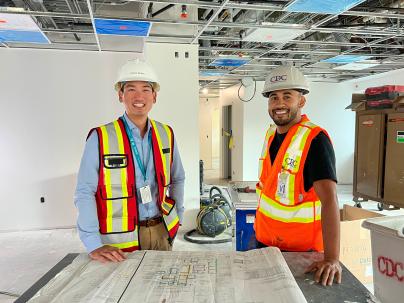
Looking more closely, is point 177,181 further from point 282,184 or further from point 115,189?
point 282,184

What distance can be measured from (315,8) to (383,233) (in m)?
2.43

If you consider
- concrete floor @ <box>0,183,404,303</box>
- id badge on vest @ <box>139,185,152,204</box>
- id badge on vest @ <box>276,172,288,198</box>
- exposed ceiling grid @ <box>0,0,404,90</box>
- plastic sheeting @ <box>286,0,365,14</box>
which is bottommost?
concrete floor @ <box>0,183,404,303</box>

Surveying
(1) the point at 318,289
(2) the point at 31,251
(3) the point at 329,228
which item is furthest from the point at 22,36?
(1) the point at 318,289

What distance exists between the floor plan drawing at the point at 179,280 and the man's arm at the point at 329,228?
0.54 feet

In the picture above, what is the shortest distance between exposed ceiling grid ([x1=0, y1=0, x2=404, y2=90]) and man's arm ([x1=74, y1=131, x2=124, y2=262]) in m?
1.94

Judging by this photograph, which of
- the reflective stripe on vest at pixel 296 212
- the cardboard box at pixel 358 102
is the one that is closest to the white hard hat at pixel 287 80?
the reflective stripe on vest at pixel 296 212

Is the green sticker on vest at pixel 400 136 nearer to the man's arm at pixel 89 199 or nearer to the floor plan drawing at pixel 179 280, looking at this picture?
the floor plan drawing at pixel 179 280

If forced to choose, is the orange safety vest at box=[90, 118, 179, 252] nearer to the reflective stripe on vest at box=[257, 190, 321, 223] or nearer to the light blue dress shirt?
the light blue dress shirt

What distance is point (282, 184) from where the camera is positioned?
4.98 feet

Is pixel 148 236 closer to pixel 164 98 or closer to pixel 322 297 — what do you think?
pixel 322 297

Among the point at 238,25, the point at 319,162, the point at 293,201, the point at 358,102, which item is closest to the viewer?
the point at 319,162

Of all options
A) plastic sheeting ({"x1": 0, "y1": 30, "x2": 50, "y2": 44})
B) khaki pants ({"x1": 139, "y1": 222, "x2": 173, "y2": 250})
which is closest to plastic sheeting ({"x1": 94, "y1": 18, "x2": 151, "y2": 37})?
plastic sheeting ({"x1": 0, "y1": 30, "x2": 50, "y2": 44})

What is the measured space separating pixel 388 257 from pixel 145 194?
42.8 inches

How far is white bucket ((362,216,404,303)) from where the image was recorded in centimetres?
120
